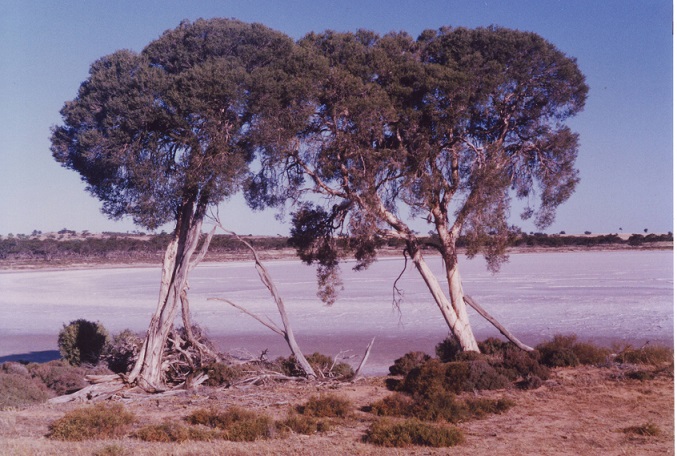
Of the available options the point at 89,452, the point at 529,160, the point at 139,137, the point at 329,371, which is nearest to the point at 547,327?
the point at 529,160

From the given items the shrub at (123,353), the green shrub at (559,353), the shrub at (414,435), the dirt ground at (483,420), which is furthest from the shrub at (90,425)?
the green shrub at (559,353)

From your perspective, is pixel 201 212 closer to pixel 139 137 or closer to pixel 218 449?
pixel 139 137

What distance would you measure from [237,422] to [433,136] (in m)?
7.78

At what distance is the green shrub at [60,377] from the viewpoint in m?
14.2

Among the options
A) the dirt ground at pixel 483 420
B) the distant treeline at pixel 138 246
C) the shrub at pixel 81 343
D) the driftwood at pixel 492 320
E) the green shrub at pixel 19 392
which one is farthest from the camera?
the distant treeline at pixel 138 246

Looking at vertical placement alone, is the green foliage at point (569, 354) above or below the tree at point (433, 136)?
below

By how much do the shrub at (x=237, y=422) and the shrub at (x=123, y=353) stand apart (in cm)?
521

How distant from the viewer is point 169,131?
1360cm

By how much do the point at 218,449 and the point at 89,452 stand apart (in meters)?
1.71

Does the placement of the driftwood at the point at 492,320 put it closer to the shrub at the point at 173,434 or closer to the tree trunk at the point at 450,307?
the tree trunk at the point at 450,307

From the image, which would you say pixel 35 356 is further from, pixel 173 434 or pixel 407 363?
pixel 173 434

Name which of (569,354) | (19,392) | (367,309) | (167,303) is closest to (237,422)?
(167,303)

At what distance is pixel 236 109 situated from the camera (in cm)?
1355

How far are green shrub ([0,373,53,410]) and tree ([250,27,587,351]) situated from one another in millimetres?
6320
